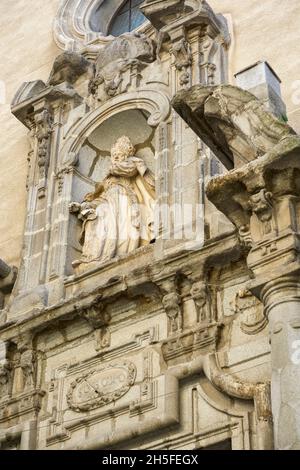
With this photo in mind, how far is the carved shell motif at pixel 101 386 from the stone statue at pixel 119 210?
4.75 ft

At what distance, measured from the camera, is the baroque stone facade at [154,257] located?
821cm

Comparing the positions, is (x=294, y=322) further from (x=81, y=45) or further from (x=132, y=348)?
(x=81, y=45)

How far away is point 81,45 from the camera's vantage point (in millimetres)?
13820

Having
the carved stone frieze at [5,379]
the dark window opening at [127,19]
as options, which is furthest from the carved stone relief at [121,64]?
the carved stone frieze at [5,379]

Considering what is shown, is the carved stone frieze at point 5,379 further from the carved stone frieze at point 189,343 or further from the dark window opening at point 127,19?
the dark window opening at point 127,19

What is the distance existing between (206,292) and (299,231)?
172cm

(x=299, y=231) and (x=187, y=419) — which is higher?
(x=299, y=231)

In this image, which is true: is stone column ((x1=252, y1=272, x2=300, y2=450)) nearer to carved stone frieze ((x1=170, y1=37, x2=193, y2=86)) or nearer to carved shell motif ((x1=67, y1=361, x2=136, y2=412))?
carved shell motif ((x1=67, y1=361, x2=136, y2=412))

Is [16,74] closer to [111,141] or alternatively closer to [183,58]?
[111,141]

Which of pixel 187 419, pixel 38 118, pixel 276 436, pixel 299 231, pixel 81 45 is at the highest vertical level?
pixel 81 45

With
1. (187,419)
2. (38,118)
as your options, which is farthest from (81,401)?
(38,118)

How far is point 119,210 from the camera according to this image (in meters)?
11.3

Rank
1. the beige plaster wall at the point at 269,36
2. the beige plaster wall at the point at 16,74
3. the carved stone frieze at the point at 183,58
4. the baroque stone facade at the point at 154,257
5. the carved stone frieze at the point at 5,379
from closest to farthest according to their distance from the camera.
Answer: the baroque stone facade at the point at 154,257
the carved stone frieze at the point at 5,379
the beige plaster wall at the point at 269,36
the carved stone frieze at the point at 183,58
the beige plaster wall at the point at 16,74

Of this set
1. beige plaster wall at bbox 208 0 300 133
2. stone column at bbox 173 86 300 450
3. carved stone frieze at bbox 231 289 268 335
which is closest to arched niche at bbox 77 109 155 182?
beige plaster wall at bbox 208 0 300 133
